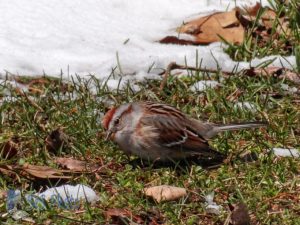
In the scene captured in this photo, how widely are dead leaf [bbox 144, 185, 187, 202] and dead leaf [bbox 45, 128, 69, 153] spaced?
2.76ft

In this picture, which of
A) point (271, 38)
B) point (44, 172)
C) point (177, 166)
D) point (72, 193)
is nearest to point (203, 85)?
point (271, 38)

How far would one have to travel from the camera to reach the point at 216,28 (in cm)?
777

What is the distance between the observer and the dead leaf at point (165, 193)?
4.99 m

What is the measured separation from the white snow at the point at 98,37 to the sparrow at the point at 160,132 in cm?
110

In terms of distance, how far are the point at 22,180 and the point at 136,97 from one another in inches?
62.0

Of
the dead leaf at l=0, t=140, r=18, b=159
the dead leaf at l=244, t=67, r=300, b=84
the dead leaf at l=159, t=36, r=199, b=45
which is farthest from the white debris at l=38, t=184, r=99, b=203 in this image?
the dead leaf at l=159, t=36, r=199, b=45

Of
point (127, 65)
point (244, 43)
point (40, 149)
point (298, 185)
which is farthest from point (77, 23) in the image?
point (298, 185)

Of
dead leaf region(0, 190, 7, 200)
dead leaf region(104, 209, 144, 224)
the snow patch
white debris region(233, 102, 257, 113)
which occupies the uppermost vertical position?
the snow patch

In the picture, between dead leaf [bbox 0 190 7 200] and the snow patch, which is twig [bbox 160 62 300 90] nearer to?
the snow patch

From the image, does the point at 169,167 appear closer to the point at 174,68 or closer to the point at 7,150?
the point at 7,150

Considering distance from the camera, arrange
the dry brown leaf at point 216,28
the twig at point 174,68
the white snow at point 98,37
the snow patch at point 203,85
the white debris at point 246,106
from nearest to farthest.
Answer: the white debris at point 246,106
the snow patch at point 203,85
the twig at point 174,68
the white snow at point 98,37
the dry brown leaf at point 216,28

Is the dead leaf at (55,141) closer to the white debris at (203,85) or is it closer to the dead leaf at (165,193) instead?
the dead leaf at (165,193)

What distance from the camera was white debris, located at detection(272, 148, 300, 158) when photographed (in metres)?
5.66

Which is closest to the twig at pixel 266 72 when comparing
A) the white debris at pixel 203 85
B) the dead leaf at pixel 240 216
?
the white debris at pixel 203 85
